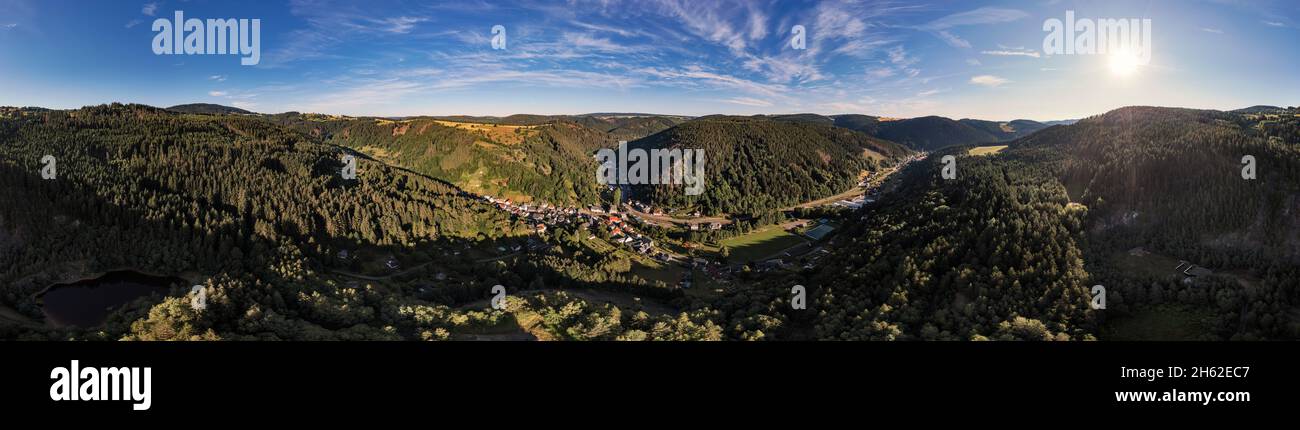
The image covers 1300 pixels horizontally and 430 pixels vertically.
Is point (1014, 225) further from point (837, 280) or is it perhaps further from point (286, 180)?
point (286, 180)

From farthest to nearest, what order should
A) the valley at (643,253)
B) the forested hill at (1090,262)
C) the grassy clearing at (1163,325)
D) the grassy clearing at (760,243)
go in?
the grassy clearing at (760,243), the valley at (643,253), the forested hill at (1090,262), the grassy clearing at (1163,325)

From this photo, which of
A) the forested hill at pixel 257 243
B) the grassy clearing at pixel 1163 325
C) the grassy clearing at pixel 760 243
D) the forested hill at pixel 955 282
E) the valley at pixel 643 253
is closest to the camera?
the grassy clearing at pixel 1163 325

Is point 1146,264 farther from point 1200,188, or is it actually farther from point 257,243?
point 257,243

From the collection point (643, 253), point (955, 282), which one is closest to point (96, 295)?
point (643, 253)

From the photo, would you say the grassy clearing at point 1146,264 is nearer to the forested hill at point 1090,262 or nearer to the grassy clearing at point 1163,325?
the forested hill at point 1090,262

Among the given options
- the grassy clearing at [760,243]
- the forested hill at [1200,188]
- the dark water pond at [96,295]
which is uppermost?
the forested hill at [1200,188]

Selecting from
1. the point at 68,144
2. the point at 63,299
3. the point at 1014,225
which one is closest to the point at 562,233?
the point at 63,299

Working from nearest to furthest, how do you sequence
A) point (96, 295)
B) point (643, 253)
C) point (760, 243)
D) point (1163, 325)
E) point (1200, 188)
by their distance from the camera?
point (1163, 325) < point (96, 295) < point (1200, 188) < point (643, 253) < point (760, 243)

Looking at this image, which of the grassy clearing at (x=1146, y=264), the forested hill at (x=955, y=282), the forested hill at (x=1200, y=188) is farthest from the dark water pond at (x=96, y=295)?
the forested hill at (x=1200, y=188)

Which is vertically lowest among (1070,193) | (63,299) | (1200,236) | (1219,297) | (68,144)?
(63,299)
